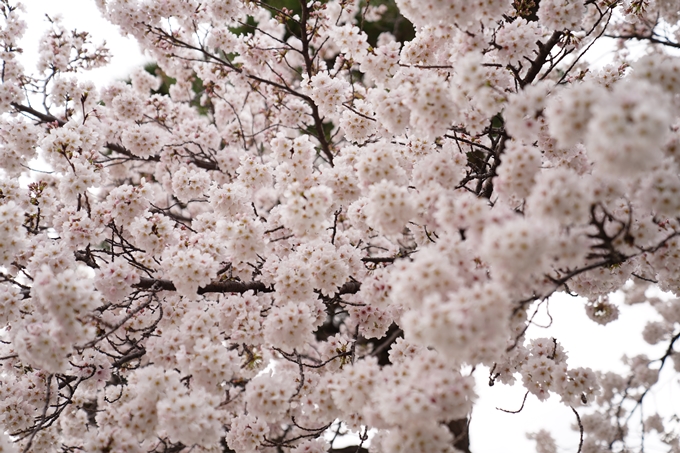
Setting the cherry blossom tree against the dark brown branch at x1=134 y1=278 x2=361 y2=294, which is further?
the dark brown branch at x1=134 y1=278 x2=361 y2=294

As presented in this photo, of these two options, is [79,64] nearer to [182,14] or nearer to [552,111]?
[182,14]

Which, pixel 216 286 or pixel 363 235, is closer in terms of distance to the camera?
pixel 216 286

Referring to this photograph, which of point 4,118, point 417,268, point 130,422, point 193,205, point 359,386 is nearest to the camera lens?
point 417,268

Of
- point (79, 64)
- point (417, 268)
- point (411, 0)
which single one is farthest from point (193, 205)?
point (417, 268)

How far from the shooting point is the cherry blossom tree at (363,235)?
8.82 feet

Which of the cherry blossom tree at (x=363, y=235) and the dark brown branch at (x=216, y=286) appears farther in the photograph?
the dark brown branch at (x=216, y=286)

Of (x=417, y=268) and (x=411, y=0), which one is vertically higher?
(x=411, y=0)

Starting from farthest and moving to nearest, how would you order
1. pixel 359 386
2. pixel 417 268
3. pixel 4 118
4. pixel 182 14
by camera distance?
pixel 182 14, pixel 4 118, pixel 359 386, pixel 417 268

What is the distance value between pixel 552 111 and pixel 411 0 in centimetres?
172

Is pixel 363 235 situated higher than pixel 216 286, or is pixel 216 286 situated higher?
pixel 363 235

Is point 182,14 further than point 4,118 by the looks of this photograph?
Yes

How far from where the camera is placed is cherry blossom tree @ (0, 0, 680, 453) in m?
2.69

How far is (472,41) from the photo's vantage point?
3871 millimetres

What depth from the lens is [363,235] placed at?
547cm
